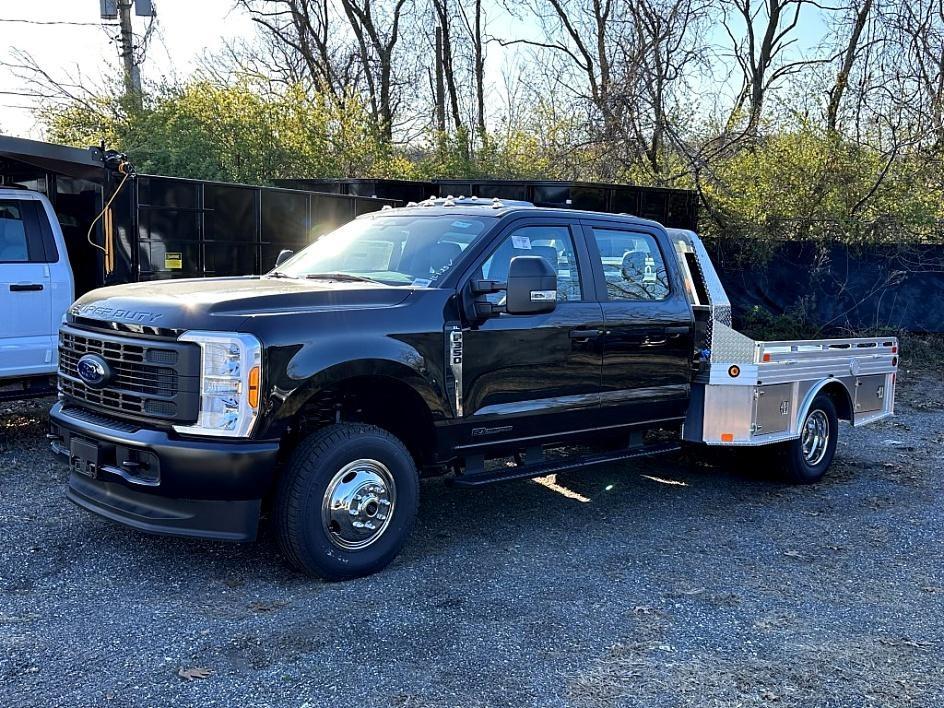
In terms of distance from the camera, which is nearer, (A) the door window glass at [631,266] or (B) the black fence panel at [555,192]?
(A) the door window glass at [631,266]

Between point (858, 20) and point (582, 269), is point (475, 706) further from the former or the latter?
point (858, 20)

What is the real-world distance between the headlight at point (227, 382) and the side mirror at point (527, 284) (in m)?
1.52

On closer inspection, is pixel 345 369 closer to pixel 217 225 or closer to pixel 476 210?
pixel 476 210

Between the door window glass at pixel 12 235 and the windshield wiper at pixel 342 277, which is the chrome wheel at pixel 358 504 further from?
the door window glass at pixel 12 235

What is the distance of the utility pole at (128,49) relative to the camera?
741 inches

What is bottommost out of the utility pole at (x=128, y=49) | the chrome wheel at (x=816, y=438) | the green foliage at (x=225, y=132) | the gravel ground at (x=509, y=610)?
the gravel ground at (x=509, y=610)

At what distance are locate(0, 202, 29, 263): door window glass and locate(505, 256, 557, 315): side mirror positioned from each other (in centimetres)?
458

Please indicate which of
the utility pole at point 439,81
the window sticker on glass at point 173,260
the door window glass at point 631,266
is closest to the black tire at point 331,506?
the door window glass at point 631,266

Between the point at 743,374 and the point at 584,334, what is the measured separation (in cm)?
151

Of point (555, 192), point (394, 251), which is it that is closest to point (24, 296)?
point (394, 251)

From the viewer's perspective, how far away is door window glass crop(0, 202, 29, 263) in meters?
7.22

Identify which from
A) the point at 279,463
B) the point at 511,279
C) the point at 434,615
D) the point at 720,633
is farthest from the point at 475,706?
the point at 511,279

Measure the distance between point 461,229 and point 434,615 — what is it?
236 centimetres

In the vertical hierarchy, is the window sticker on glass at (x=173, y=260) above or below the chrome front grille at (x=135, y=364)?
above
